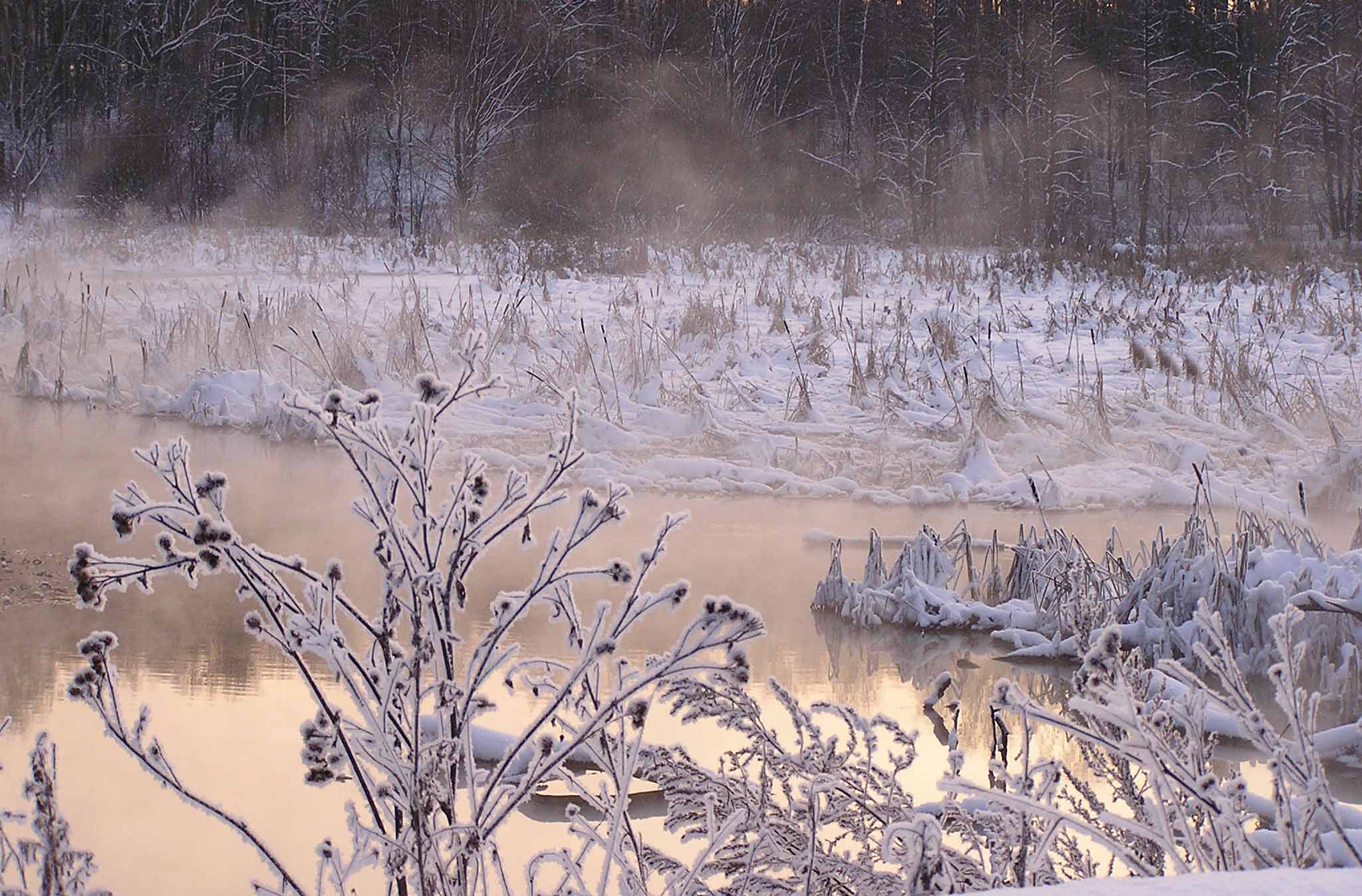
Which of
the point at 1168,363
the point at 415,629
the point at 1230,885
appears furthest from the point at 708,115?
the point at 1230,885

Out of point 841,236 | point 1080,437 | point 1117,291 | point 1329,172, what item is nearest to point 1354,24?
point 1329,172

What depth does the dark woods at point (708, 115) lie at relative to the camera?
22.0 metres

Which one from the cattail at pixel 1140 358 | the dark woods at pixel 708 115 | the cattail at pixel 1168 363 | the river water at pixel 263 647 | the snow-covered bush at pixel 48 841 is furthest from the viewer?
the dark woods at pixel 708 115

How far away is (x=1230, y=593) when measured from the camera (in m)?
4.15

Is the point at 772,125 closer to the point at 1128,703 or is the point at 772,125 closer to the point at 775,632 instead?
the point at 775,632

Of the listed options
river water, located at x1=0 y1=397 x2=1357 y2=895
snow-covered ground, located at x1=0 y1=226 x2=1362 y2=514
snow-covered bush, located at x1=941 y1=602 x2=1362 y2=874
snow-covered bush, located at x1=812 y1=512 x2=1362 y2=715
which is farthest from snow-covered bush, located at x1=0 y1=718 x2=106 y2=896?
snow-covered ground, located at x1=0 y1=226 x2=1362 y2=514

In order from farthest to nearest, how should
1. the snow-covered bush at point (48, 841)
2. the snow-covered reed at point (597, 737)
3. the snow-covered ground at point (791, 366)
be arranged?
the snow-covered ground at point (791, 366) < the snow-covered bush at point (48, 841) < the snow-covered reed at point (597, 737)

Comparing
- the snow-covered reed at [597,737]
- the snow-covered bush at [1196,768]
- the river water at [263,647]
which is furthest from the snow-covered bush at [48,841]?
the snow-covered bush at [1196,768]

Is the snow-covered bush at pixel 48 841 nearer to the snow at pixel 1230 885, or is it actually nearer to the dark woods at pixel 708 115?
the snow at pixel 1230 885

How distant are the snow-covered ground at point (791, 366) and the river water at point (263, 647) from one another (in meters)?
0.57

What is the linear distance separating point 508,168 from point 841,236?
18.5ft

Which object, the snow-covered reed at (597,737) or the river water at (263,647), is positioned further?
the river water at (263,647)

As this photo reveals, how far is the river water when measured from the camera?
2.96 metres

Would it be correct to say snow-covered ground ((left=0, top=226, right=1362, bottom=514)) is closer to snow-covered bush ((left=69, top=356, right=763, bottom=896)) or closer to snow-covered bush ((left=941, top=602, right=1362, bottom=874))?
snow-covered bush ((left=941, top=602, right=1362, bottom=874))
